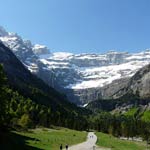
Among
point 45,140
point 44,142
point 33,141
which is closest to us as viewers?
point 33,141

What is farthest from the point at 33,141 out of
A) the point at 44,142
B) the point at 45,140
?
the point at 45,140

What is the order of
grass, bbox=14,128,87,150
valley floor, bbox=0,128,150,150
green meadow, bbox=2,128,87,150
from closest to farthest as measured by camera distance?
green meadow, bbox=2,128,87,150 → valley floor, bbox=0,128,150,150 → grass, bbox=14,128,87,150

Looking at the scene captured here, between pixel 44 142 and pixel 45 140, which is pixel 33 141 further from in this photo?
pixel 45 140

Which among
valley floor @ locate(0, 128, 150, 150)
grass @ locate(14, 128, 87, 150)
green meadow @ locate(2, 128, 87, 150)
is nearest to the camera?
green meadow @ locate(2, 128, 87, 150)

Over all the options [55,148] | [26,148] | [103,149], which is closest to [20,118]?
[103,149]

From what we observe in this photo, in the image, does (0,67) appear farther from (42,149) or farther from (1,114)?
(42,149)

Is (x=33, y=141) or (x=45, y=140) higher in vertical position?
(x=45, y=140)

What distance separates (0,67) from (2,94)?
540 cm

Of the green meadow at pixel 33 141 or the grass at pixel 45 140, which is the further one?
the grass at pixel 45 140

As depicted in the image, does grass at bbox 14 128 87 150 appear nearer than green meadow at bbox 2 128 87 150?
No

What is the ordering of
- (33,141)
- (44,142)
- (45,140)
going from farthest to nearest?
1. (45,140)
2. (44,142)
3. (33,141)

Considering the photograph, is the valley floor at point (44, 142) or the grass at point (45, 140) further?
the grass at point (45, 140)

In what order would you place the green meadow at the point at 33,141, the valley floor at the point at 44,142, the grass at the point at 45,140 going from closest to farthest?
1. the green meadow at the point at 33,141
2. the valley floor at the point at 44,142
3. the grass at the point at 45,140

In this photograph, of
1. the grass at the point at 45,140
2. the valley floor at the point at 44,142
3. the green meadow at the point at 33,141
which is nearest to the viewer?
the green meadow at the point at 33,141
